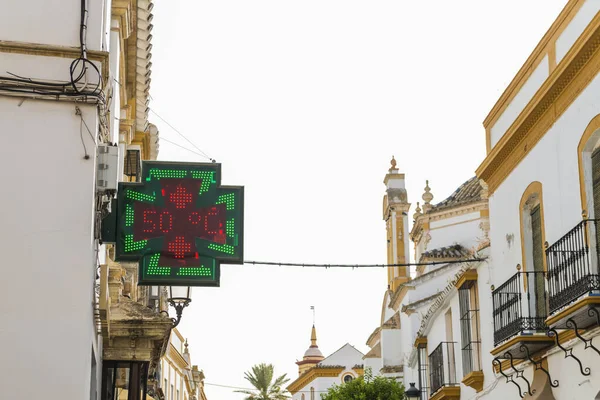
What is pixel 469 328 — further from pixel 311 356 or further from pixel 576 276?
pixel 311 356

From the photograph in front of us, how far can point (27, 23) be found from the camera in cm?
916

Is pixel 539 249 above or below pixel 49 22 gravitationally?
below

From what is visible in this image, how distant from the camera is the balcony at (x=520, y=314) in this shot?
14.5 metres

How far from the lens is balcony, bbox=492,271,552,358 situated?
14469 millimetres

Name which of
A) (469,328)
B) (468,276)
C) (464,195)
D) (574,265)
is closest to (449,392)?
(469,328)

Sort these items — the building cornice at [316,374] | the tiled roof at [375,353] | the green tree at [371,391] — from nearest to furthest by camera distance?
the green tree at [371,391]
the tiled roof at [375,353]
the building cornice at [316,374]

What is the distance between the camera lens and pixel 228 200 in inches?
370

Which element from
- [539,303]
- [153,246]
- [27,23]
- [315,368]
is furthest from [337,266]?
[315,368]

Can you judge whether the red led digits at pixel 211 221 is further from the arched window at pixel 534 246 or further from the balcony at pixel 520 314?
the arched window at pixel 534 246

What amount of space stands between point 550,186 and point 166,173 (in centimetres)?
747

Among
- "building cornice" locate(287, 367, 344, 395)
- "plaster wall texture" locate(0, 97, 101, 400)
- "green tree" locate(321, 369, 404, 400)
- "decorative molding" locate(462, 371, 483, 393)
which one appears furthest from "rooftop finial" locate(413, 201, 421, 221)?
"building cornice" locate(287, 367, 344, 395)

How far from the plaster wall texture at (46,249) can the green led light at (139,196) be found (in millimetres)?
657

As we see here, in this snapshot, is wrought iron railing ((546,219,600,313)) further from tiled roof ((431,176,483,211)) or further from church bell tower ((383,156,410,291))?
church bell tower ((383,156,410,291))

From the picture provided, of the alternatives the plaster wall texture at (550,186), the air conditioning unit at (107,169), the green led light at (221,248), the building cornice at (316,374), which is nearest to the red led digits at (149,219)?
the air conditioning unit at (107,169)
